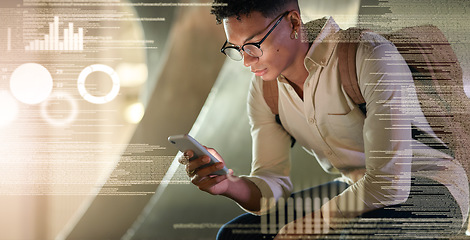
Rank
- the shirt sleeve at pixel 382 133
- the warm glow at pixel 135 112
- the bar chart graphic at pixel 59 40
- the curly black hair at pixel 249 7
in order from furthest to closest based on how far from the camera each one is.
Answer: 1. the warm glow at pixel 135 112
2. the bar chart graphic at pixel 59 40
3. the curly black hair at pixel 249 7
4. the shirt sleeve at pixel 382 133

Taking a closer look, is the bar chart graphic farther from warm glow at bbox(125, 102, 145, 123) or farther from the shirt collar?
the shirt collar

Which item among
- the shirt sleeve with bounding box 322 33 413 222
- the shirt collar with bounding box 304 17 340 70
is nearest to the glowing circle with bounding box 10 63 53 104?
the shirt collar with bounding box 304 17 340 70

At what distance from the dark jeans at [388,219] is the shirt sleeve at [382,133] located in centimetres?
4

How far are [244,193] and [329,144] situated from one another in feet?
0.85

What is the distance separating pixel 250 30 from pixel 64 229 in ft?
3.36

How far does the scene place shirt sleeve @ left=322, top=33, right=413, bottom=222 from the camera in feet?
2.90

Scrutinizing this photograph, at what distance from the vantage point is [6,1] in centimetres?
136

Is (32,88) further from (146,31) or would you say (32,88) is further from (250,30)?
(250,30)

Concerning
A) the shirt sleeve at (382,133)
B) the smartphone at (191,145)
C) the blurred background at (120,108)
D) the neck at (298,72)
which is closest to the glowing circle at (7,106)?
the blurred background at (120,108)

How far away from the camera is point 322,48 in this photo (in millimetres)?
1029

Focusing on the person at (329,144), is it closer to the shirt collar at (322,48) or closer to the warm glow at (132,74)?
the shirt collar at (322,48)

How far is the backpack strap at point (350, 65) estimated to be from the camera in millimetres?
985

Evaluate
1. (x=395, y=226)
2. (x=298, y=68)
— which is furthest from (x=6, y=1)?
(x=395, y=226)

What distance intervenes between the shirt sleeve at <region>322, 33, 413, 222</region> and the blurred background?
0.34 meters
